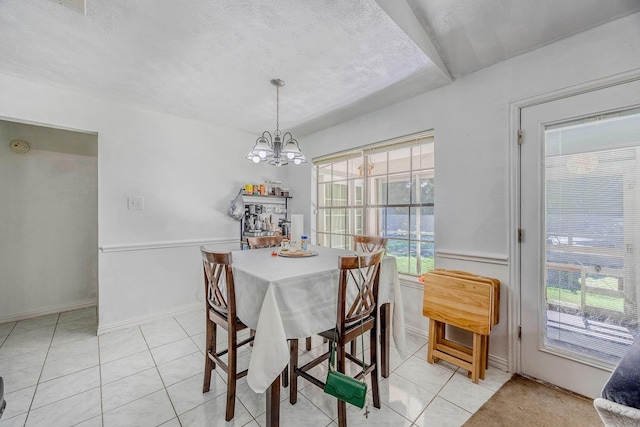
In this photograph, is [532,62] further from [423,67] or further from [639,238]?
A: [639,238]

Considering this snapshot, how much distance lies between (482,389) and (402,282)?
1.07 m

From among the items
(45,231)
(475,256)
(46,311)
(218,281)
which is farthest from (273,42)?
(46,311)

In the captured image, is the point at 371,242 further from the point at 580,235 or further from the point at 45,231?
the point at 45,231

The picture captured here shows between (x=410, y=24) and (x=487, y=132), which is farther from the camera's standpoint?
(x=487, y=132)

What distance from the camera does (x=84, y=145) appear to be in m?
3.36

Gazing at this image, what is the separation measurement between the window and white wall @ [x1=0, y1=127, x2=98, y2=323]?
3028 mm

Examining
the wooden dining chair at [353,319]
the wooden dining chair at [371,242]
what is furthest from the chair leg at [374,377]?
the wooden dining chair at [371,242]

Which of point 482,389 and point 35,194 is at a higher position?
point 35,194

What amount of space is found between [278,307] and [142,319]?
247 cm

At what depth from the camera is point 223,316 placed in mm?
1685

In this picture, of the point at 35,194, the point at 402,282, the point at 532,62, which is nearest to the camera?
the point at 532,62

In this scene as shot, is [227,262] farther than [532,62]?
No

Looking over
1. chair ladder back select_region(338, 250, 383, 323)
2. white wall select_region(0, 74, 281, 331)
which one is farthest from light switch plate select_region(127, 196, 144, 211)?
chair ladder back select_region(338, 250, 383, 323)

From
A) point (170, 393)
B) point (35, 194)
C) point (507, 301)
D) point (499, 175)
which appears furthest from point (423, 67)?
point (35, 194)
